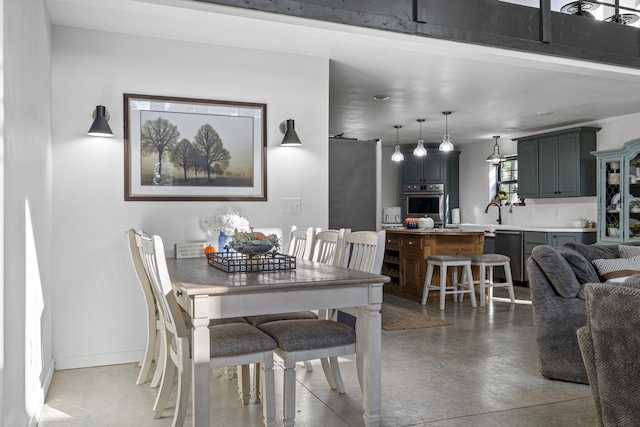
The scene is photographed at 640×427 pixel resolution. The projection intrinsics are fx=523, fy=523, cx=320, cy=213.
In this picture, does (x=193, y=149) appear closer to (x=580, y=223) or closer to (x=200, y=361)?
(x=200, y=361)

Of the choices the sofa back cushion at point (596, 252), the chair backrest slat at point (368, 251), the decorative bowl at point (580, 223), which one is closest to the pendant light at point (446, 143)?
the decorative bowl at point (580, 223)

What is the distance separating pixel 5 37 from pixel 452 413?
2.71 meters

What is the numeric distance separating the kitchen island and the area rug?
871 mm

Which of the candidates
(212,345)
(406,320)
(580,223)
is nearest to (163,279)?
(212,345)

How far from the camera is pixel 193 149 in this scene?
4055 millimetres

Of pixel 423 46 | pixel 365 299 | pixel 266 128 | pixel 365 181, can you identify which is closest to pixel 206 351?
pixel 365 299

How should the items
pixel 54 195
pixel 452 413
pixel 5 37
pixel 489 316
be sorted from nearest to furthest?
pixel 5 37, pixel 452 413, pixel 54 195, pixel 489 316

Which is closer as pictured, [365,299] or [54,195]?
[365,299]

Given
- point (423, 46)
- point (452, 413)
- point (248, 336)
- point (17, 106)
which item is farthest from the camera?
point (423, 46)

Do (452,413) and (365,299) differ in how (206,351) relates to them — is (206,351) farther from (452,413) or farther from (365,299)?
(452,413)

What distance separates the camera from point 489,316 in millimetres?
5438

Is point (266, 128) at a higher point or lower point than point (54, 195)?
higher

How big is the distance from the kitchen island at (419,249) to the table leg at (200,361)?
436 centimetres

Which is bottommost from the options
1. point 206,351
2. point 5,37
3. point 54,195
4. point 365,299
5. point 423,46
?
point 206,351
